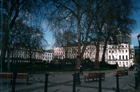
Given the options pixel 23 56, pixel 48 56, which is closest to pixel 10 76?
pixel 48 56

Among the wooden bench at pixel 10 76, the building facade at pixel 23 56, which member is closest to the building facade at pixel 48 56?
the building facade at pixel 23 56

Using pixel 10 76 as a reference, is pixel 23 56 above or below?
above

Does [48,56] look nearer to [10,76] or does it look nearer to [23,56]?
[10,76]

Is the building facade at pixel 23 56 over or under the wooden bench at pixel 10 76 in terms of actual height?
over

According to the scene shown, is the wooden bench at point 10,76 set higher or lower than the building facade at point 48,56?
lower

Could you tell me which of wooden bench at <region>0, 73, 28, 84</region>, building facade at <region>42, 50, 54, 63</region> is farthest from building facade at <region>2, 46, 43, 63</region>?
wooden bench at <region>0, 73, 28, 84</region>

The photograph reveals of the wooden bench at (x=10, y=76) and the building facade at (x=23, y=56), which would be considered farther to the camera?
the building facade at (x=23, y=56)

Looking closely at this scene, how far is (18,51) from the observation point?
13.1 m

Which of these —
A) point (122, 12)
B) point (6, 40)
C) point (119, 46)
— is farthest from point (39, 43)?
point (119, 46)

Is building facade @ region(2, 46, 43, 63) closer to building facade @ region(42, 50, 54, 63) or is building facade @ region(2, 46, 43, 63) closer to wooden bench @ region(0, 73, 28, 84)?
building facade @ region(42, 50, 54, 63)

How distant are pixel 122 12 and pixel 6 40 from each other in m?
15.3

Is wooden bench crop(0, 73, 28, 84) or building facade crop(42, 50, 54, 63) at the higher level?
building facade crop(42, 50, 54, 63)

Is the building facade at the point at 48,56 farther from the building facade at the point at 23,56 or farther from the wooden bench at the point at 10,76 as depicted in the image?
the wooden bench at the point at 10,76

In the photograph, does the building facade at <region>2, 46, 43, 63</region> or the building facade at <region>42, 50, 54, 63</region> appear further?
the building facade at <region>2, 46, 43, 63</region>
